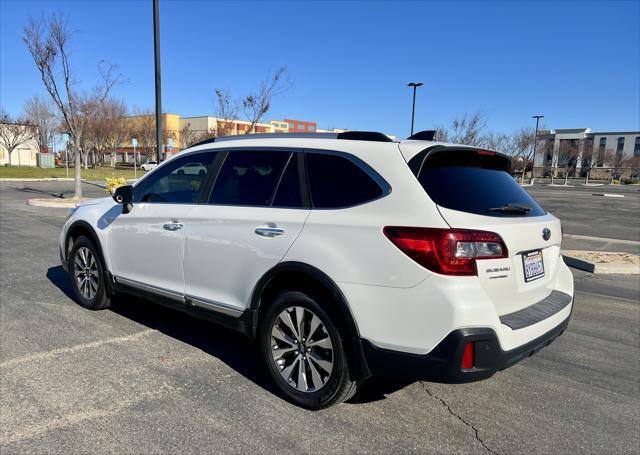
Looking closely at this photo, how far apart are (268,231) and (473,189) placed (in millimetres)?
1387

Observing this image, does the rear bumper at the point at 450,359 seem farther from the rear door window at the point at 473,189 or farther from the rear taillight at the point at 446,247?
the rear door window at the point at 473,189

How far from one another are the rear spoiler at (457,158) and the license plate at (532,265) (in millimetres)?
701

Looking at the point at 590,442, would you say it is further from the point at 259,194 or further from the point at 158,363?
the point at 158,363

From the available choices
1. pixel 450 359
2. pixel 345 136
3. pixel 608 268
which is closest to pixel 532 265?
pixel 450 359

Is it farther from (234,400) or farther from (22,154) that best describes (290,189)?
(22,154)

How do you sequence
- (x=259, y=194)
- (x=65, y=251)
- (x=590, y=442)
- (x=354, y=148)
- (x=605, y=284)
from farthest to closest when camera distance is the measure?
(x=605, y=284), (x=65, y=251), (x=259, y=194), (x=354, y=148), (x=590, y=442)

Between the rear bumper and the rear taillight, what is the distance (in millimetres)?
351

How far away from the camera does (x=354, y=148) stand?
2.98 m

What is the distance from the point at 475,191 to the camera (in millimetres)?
2902

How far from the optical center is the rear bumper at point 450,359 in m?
2.45

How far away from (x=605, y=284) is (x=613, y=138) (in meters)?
119

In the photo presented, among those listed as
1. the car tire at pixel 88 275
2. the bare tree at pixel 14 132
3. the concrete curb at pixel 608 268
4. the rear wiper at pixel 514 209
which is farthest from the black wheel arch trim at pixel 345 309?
the bare tree at pixel 14 132

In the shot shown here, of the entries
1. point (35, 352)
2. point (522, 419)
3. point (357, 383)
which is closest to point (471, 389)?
point (522, 419)

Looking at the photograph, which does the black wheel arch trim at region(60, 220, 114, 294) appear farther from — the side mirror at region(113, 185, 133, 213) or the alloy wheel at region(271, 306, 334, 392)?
the alloy wheel at region(271, 306, 334, 392)
